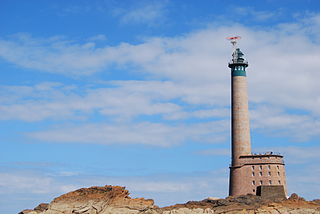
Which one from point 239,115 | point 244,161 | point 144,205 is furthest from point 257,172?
point 144,205

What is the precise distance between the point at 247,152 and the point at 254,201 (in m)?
22.8

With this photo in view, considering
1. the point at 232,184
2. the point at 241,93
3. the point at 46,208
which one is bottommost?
the point at 46,208

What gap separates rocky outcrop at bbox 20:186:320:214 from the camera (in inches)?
2810

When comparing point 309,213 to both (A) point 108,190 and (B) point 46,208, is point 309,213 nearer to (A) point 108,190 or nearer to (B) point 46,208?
(A) point 108,190

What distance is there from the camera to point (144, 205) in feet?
242

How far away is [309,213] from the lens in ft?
230

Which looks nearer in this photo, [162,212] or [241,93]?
[162,212]

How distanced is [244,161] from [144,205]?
2775cm

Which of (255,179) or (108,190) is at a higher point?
(255,179)

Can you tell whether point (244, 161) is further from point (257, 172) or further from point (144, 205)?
point (144, 205)

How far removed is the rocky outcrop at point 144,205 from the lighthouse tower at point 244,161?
2022 centimetres

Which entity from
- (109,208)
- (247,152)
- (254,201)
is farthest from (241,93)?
(109,208)

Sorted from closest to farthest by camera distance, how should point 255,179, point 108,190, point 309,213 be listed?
point 309,213
point 108,190
point 255,179

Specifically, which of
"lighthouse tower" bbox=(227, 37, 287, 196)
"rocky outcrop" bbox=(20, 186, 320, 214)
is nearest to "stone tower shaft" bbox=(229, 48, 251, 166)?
"lighthouse tower" bbox=(227, 37, 287, 196)
